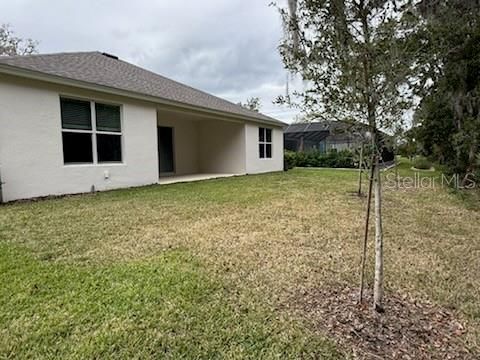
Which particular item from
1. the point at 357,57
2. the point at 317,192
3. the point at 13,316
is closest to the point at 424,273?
the point at 357,57

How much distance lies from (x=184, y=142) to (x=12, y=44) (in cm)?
1936

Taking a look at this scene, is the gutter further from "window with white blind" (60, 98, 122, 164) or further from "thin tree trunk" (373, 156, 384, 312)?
"thin tree trunk" (373, 156, 384, 312)

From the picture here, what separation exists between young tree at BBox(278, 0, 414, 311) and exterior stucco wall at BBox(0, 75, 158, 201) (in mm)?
6869

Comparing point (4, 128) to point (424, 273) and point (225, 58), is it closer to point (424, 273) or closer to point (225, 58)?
point (424, 273)

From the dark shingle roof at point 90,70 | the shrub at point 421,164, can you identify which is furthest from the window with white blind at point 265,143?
the shrub at point 421,164

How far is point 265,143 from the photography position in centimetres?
1678

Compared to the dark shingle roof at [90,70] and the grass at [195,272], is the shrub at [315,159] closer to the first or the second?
the dark shingle roof at [90,70]

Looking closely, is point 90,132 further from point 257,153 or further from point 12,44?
point 12,44

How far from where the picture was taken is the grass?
2.19 m

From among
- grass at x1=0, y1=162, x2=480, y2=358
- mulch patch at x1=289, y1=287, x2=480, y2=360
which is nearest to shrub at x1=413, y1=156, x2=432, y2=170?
grass at x1=0, y1=162, x2=480, y2=358

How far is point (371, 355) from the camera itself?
208cm

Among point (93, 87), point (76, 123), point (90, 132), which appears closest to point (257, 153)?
point (90, 132)

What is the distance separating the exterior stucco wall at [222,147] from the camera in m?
15.0

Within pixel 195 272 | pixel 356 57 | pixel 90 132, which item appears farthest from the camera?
pixel 90 132
